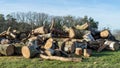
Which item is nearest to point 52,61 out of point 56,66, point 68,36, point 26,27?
point 56,66

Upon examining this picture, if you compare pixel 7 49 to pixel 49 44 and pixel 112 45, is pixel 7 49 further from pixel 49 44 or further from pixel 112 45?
pixel 112 45

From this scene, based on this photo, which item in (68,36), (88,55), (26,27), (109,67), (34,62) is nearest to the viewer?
(109,67)

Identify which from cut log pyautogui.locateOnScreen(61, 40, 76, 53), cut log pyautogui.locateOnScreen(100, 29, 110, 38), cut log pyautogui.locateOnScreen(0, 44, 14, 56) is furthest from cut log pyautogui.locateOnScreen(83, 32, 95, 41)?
cut log pyautogui.locateOnScreen(0, 44, 14, 56)

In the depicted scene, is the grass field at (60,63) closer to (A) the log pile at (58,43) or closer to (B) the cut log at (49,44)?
(A) the log pile at (58,43)

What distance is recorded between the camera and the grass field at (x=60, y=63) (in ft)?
40.1

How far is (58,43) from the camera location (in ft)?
50.3

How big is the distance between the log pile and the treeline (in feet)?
27.8

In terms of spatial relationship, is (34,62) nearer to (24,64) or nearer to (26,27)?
(24,64)

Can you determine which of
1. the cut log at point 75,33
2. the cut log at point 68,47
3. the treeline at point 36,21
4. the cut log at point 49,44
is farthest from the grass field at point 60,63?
the treeline at point 36,21

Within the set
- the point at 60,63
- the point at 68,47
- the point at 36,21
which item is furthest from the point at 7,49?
the point at 36,21

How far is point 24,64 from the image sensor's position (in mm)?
12664

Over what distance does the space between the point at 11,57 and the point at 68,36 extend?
4178mm

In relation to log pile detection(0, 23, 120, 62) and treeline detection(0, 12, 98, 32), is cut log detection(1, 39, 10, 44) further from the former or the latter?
treeline detection(0, 12, 98, 32)

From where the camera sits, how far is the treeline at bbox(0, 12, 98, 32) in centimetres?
2700
